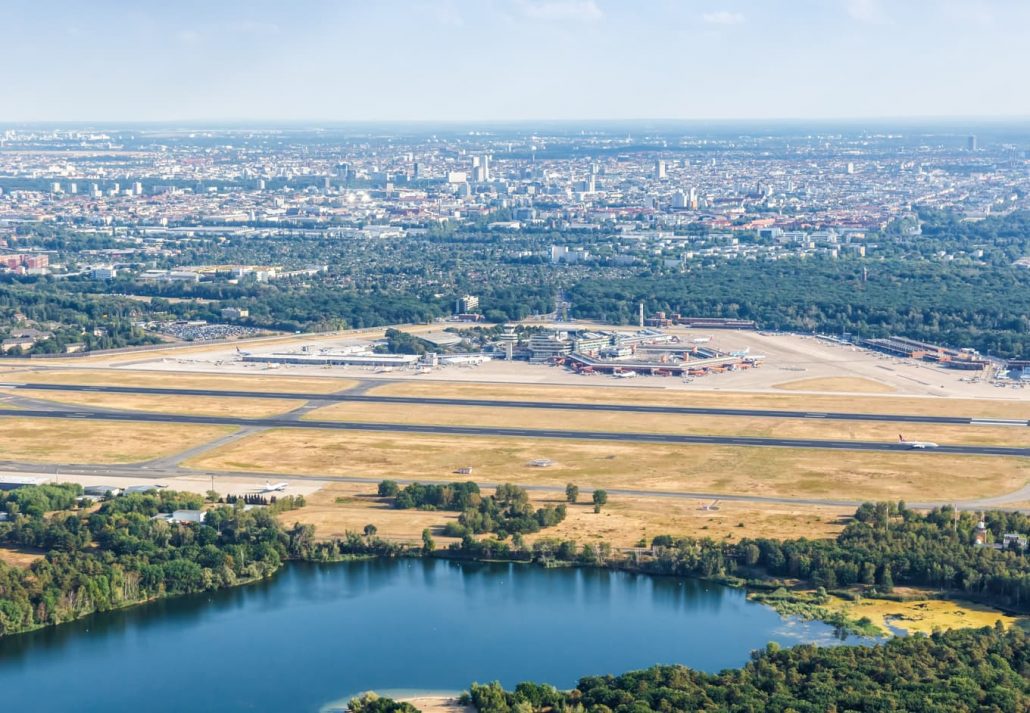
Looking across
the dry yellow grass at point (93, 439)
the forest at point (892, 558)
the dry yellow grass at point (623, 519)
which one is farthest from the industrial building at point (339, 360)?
the forest at point (892, 558)

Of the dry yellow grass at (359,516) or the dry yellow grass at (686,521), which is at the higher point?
the dry yellow grass at (686,521)

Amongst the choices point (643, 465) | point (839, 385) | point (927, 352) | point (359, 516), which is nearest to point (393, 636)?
point (359, 516)

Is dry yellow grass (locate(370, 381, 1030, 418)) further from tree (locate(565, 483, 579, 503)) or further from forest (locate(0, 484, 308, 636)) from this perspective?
forest (locate(0, 484, 308, 636))

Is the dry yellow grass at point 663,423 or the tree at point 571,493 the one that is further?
the dry yellow grass at point 663,423

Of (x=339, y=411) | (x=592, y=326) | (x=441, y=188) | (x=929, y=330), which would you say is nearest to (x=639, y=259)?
(x=592, y=326)

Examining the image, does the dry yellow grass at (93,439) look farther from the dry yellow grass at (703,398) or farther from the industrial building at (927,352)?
the industrial building at (927,352)

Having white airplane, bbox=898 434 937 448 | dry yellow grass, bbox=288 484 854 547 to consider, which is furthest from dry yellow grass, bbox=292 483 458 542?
white airplane, bbox=898 434 937 448
